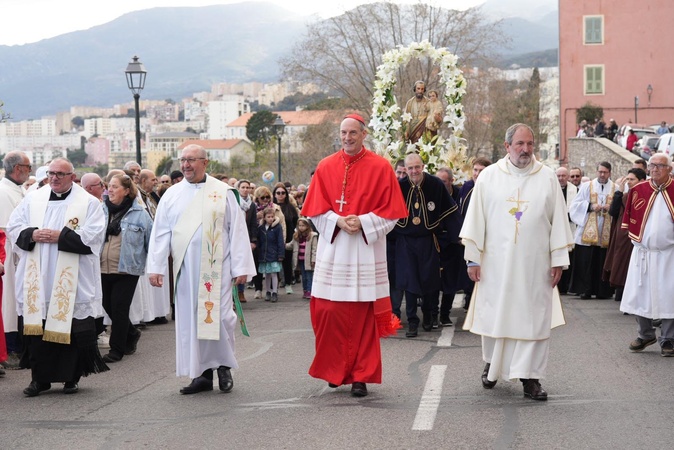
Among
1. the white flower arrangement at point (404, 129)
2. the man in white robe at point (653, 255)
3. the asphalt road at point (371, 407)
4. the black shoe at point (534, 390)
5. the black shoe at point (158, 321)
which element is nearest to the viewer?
the asphalt road at point (371, 407)

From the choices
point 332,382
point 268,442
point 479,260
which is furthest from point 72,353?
point 479,260

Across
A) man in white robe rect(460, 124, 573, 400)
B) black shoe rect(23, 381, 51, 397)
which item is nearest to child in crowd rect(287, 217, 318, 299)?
black shoe rect(23, 381, 51, 397)

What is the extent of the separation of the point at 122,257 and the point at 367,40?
4332 cm

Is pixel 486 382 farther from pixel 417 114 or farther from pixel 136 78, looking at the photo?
pixel 136 78

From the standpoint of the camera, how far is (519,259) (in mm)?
8312

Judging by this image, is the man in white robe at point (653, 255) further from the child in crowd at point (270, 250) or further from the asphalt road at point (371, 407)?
the child in crowd at point (270, 250)

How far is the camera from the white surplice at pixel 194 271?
343 inches

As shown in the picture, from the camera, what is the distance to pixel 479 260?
851 cm

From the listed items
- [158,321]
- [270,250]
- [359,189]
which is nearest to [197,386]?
[359,189]

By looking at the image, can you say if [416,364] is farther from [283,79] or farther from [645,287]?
[283,79]

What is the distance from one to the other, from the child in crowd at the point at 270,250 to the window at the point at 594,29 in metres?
45.1

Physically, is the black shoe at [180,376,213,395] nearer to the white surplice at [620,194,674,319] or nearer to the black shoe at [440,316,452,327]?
the white surplice at [620,194,674,319]

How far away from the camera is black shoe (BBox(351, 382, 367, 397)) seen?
8281mm

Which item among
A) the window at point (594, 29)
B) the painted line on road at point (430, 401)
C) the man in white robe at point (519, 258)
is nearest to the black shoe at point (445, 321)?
the painted line on road at point (430, 401)
